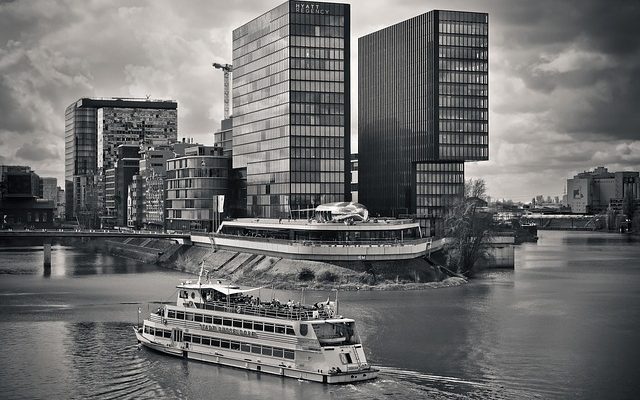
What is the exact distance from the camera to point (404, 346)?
80312 mm

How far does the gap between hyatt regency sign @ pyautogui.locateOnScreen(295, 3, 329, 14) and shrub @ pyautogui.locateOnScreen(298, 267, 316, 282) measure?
84459 millimetres

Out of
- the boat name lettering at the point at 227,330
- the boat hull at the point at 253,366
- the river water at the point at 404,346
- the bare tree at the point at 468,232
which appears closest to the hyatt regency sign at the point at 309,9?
the bare tree at the point at 468,232

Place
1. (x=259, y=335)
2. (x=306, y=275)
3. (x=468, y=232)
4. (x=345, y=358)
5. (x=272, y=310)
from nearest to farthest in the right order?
(x=345, y=358) → (x=259, y=335) → (x=272, y=310) → (x=306, y=275) → (x=468, y=232)

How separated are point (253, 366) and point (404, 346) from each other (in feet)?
53.1

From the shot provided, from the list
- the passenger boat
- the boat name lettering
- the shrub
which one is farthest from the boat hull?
the shrub

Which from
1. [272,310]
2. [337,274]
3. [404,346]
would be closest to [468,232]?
[337,274]

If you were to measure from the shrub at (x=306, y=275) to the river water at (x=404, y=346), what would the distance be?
8496 mm

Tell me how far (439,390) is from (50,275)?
106927 mm

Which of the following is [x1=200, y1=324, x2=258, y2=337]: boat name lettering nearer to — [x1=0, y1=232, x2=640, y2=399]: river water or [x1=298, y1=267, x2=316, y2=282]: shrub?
[x1=0, y1=232, x2=640, y2=399]: river water

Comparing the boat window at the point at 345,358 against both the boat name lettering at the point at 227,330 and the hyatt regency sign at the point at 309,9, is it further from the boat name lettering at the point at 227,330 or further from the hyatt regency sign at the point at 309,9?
the hyatt regency sign at the point at 309,9

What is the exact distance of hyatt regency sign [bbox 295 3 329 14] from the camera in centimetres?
19538

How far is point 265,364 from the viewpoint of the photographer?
7144 cm

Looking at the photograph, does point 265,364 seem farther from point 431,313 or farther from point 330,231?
point 330,231

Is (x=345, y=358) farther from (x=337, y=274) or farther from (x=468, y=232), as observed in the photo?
(x=468, y=232)
